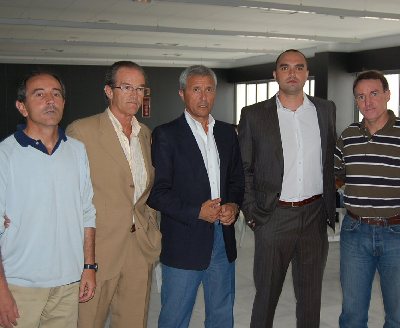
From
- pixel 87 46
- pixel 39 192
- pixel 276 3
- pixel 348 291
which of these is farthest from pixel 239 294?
pixel 87 46

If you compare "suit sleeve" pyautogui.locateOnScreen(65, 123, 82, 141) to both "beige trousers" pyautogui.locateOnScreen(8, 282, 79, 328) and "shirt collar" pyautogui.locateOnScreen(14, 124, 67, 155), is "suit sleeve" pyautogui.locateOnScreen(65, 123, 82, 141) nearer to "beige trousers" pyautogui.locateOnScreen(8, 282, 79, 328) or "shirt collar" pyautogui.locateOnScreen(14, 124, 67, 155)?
"shirt collar" pyautogui.locateOnScreen(14, 124, 67, 155)

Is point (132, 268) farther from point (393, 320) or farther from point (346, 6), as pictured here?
point (346, 6)

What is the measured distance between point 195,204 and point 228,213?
17 centimetres

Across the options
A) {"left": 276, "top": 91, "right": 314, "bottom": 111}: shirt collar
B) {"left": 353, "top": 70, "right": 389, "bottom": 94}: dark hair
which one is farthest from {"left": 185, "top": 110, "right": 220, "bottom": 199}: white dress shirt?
{"left": 353, "top": 70, "right": 389, "bottom": 94}: dark hair

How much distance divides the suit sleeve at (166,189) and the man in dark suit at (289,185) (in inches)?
19.3

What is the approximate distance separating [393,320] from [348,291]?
0.27 m

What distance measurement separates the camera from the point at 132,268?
2.61 metres

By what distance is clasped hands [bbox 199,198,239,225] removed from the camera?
101 inches

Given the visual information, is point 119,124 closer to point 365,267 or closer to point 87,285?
point 87,285

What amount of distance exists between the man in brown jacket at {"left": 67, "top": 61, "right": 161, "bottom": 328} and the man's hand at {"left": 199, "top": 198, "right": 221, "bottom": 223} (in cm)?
27

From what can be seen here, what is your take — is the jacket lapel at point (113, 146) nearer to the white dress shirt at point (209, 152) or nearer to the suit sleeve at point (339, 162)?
the white dress shirt at point (209, 152)

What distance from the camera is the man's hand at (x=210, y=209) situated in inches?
101

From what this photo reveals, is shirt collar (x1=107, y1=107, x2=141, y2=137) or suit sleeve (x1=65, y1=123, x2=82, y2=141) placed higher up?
shirt collar (x1=107, y1=107, x2=141, y2=137)

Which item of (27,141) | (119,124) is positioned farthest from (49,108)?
(119,124)
